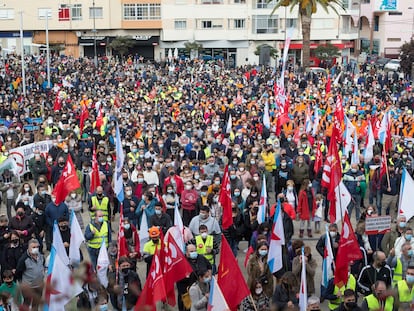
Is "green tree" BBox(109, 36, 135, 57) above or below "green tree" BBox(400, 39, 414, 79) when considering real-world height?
above

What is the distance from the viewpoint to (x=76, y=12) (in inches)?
2537

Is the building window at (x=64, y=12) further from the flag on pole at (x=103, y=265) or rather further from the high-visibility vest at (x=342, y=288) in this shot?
the high-visibility vest at (x=342, y=288)

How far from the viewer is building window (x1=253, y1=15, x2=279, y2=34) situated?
202ft

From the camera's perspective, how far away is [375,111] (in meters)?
23.9

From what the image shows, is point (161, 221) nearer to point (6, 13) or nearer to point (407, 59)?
point (407, 59)

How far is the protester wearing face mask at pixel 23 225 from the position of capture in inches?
427

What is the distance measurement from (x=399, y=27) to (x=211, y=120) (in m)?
47.4

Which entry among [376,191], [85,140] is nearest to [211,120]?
[85,140]

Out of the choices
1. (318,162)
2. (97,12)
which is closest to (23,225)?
(318,162)

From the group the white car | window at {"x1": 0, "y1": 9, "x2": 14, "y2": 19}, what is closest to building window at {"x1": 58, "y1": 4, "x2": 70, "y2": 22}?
window at {"x1": 0, "y1": 9, "x2": 14, "y2": 19}

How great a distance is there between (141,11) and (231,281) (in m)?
57.7

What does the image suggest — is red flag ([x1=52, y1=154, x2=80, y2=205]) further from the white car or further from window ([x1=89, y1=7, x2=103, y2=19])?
window ([x1=89, y1=7, x2=103, y2=19])

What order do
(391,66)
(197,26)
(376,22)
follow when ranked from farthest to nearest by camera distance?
(376,22), (197,26), (391,66)

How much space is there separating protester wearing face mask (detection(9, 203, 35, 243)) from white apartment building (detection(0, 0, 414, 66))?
50266 mm
